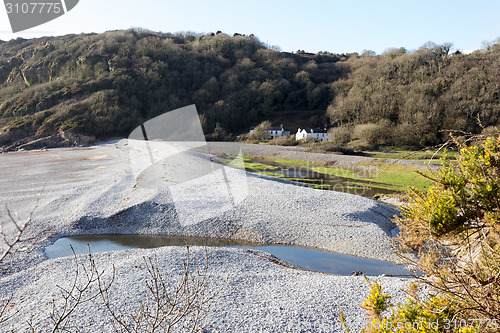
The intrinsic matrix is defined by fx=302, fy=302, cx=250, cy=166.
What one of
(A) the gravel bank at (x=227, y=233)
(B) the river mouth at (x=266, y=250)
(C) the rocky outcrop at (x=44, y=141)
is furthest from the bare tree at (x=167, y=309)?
(C) the rocky outcrop at (x=44, y=141)

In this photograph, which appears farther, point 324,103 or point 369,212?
point 324,103

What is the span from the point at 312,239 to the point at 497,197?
10.9m

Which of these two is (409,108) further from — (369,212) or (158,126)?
(158,126)

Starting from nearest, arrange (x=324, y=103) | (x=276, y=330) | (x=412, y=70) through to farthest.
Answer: (x=276, y=330) → (x=412, y=70) → (x=324, y=103)

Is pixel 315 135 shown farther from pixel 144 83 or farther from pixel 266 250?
pixel 144 83

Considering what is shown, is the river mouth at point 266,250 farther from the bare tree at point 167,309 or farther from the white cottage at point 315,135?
the white cottage at point 315,135

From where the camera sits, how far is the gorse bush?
2.61 metres

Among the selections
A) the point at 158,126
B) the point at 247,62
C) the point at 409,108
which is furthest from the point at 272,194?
the point at 247,62

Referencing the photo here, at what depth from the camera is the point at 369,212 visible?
16109 millimetres

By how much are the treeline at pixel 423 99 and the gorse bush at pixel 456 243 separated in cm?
3870

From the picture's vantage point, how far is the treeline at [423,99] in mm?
42875

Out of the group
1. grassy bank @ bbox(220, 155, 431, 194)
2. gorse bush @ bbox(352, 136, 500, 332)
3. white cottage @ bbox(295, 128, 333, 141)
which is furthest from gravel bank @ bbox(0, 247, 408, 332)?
white cottage @ bbox(295, 128, 333, 141)

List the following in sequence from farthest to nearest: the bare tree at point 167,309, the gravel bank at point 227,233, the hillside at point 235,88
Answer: the hillside at point 235,88, the gravel bank at point 227,233, the bare tree at point 167,309

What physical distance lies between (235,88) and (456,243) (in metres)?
75.7
